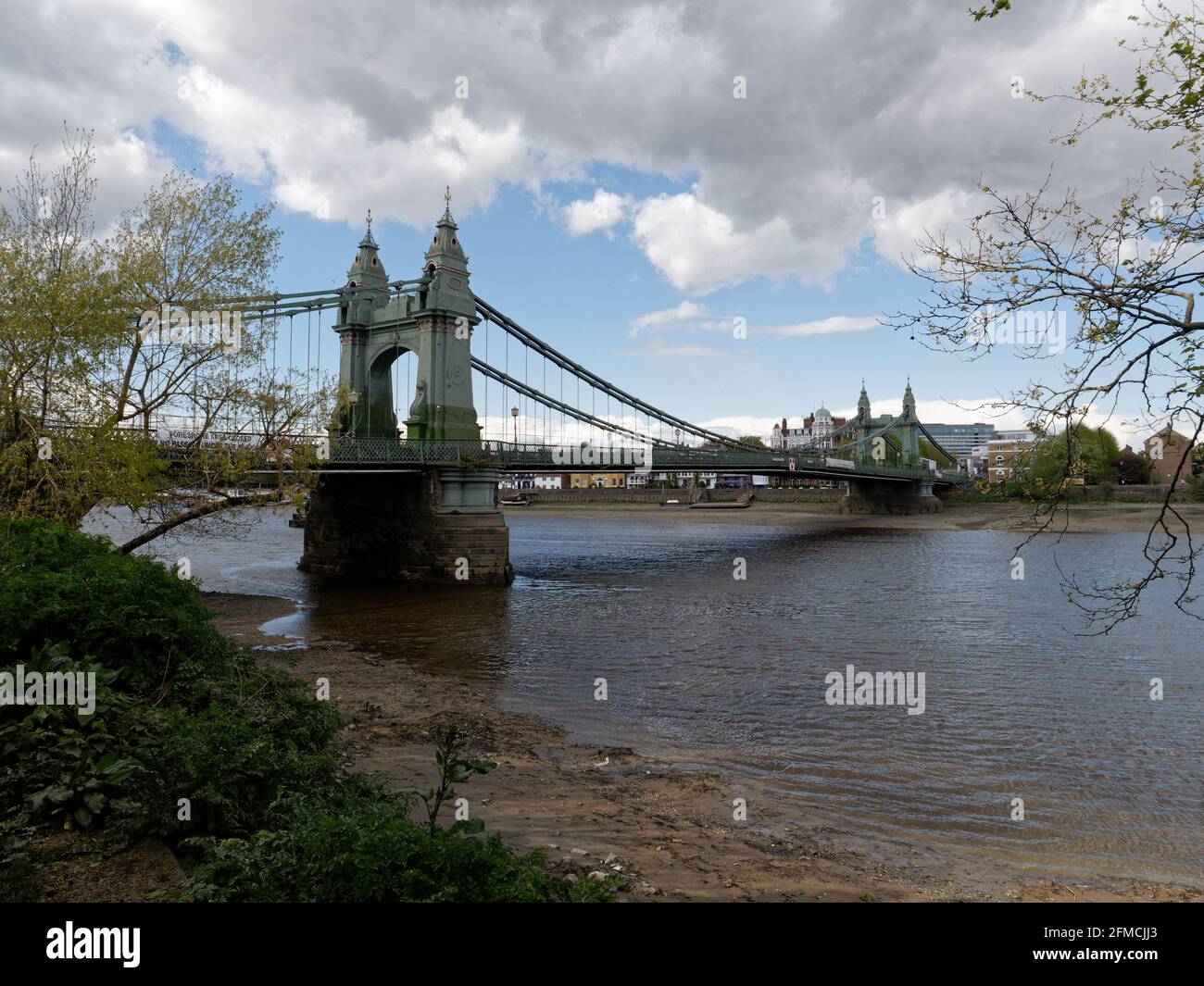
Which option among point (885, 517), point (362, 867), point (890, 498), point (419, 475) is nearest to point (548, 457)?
point (419, 475)

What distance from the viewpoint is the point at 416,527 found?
3259 cm

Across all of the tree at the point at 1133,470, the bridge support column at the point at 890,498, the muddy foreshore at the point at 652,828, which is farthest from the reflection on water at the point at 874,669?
the tree at the point at 1133,470

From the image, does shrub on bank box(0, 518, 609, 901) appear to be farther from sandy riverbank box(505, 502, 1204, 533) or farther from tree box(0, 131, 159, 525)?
sandy riverbank box(505, 502, 1204, 533)

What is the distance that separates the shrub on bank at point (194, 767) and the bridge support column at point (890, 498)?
82.0 metres

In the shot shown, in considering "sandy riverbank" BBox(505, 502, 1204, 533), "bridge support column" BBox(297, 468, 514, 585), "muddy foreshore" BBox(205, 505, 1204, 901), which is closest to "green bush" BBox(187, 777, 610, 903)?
"muddy foreshore" BBox(205, 505, 1204, 901)

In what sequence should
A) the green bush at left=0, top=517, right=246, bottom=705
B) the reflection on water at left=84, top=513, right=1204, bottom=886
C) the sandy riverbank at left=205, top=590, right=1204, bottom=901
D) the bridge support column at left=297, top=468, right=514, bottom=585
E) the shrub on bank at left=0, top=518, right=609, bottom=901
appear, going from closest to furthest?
the shrub on bank at left=0, top=518, right=609, bottom=901 < the sandy riverbank at left=205, top=590, right=1204, bottom=901 < the green bush at left=0, top=517, right=246, bottom=705 < the reflection on water at left=84, top=513, right=1204, bottom=886 < the bridge support column at left=297, top=468, right=514, bottom=585

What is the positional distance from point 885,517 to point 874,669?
241ft

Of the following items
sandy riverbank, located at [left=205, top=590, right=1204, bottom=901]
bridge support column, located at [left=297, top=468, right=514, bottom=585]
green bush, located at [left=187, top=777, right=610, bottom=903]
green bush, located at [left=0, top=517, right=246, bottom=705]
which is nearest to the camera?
green bush, located at [left=187, top=777, right=610, bottom=903]

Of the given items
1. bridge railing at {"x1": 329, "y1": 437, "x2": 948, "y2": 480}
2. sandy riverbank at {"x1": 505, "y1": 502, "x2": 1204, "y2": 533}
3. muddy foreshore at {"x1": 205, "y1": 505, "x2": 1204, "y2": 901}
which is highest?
bridge railing at {"x1": 329, "y1": 437, "x2": 948, "y2": 480}

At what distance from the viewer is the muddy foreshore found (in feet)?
20.6

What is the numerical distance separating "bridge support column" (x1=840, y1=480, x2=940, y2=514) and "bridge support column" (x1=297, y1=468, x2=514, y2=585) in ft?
201

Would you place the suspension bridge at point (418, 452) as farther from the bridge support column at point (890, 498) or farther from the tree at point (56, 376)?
the bridge support column at point (890, 498)

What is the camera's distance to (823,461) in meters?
67.1
